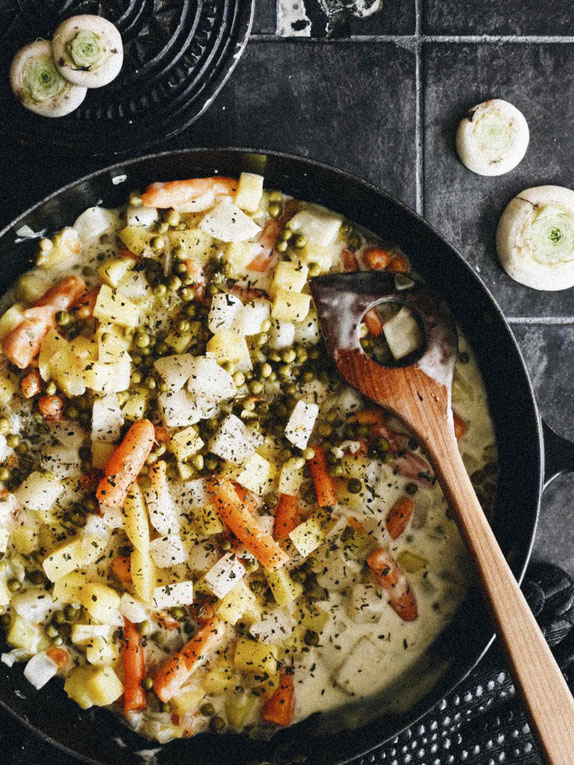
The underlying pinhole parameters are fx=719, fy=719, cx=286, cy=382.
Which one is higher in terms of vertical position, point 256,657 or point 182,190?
point 182,190

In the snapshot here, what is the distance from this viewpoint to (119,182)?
9.14 ft

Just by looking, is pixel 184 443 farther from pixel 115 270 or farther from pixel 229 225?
pixel 229 225

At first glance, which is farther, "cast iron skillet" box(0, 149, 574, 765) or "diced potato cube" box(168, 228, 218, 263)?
"diced potato cube" box(168, 228, 218, 263)

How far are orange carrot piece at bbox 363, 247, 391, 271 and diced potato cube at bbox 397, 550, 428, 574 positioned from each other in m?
1.16

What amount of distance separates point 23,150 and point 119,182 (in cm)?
48

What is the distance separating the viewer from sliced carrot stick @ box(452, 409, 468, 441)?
2.92 meters

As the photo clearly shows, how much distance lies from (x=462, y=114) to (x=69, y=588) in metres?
2.54

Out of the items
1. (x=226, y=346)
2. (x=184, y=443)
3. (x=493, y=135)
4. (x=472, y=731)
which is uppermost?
(x=493, y=135)

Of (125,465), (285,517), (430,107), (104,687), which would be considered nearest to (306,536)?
(285,517)

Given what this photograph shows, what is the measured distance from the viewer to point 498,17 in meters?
3.08

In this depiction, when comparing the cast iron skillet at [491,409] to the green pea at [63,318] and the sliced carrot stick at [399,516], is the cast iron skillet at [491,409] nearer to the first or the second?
the green pea at [63,318]

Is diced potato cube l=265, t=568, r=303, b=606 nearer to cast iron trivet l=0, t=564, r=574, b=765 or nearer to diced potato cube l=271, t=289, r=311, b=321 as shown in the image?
cast iron trivet l=0, t=564, r=574, b=765

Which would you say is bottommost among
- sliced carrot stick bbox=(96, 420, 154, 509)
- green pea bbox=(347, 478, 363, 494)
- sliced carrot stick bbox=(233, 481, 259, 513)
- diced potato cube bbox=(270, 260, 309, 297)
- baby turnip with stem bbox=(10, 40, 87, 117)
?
sliced carrot stick bbox=(233, 481, 259, 513)

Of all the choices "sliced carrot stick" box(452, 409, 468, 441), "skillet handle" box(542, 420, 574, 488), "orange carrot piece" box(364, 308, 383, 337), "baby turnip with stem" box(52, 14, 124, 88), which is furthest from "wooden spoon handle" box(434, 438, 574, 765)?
"baby turnip with stem" box(52, 14, 124, 88)
